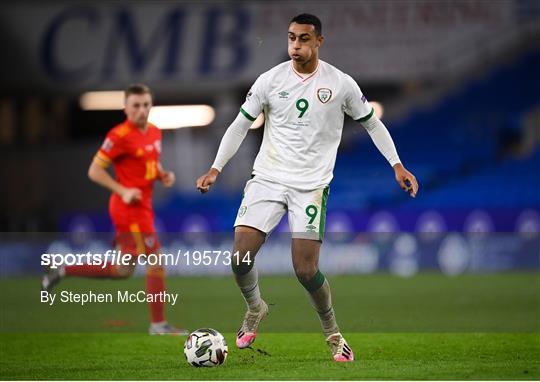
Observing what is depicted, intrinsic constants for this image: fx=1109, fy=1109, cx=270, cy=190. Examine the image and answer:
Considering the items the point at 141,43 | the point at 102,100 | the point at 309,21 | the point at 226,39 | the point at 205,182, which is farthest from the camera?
the point at 102,100

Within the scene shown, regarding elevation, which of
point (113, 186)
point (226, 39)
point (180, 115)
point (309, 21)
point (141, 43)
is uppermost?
point (226, 39)

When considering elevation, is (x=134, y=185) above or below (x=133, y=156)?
below

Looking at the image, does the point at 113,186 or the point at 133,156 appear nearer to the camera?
the point at 113,186

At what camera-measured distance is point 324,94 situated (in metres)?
7.08

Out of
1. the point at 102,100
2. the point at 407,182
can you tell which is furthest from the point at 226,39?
the point at 407,182

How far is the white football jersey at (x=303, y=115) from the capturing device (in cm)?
709

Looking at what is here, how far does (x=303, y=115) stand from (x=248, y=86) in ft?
55.3

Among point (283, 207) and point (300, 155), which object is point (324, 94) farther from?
Answer: point (283, 207)

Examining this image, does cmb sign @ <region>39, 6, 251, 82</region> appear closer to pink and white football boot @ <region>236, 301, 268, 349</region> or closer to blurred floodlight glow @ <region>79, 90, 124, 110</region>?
blurred floodlight glow @ <region>79, 90, 124, 110</region>

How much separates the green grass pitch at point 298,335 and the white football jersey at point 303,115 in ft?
4.08

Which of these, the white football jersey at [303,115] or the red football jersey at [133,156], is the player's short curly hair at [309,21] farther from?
the red football jersey at [133,156]

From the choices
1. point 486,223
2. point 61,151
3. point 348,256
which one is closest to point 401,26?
point 486,223

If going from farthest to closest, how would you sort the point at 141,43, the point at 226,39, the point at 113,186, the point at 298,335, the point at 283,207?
the point at 141,43 < the point at 226,39 < the point at 298,335 < the point at 113,186 < the point at 283,207

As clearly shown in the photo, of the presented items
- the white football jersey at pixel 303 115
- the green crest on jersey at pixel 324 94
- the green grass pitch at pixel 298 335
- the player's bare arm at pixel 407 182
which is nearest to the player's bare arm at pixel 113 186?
the green grass pitch at pixel 298 335
